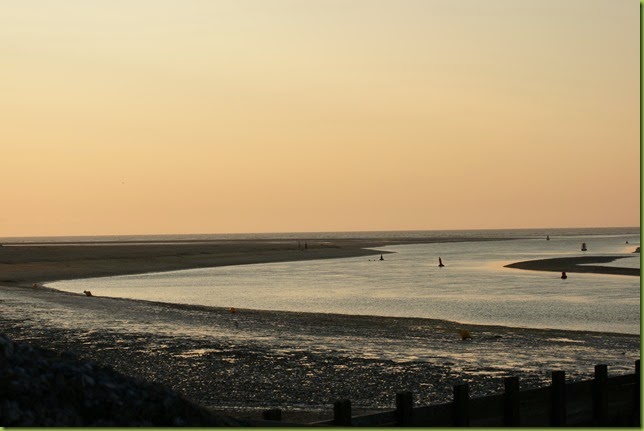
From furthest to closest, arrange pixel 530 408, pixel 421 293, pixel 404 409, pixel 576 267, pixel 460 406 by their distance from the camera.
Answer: pixel 576 267
pixel 421 293
pixel 530 408
pixel 460 406
pixel 404 409

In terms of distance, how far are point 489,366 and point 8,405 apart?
15.1 meters

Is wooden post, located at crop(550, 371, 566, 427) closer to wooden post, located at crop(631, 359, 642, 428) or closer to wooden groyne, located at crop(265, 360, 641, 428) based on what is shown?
wooden groyne, located at crop(265, 360, 641, 428)

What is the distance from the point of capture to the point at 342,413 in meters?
12.2

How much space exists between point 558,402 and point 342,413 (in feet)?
13.4

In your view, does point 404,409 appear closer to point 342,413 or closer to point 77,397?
point 342,413

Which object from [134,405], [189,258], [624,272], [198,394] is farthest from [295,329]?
[189,258]

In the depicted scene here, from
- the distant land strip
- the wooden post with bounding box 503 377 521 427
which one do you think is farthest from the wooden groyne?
the distant land strip

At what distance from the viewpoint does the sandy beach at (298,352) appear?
19406 millimetres

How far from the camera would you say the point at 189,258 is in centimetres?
10994

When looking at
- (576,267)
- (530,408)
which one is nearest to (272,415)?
(530,408)

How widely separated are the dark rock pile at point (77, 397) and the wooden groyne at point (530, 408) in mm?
1891

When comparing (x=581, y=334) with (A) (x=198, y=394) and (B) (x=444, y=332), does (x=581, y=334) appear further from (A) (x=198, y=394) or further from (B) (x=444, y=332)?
(A) (x=198, y=394)

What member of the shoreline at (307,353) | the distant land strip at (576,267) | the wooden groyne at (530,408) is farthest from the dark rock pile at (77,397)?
the distant land strip at (576,267)

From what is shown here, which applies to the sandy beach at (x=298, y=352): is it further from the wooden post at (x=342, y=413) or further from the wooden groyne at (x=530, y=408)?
the wooden post at (x=342, y=413)
